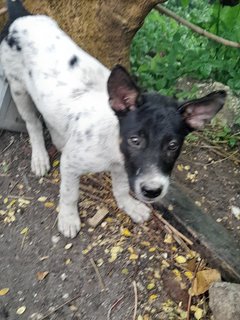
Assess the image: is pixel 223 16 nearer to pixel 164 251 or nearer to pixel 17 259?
pixel 164 251

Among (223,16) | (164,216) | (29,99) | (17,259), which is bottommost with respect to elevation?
(17,259)

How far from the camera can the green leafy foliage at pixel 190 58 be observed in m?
4.93

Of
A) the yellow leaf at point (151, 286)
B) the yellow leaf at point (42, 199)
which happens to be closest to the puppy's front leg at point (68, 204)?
the yellow leaf at point (42, 199)

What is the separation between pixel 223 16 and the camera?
508cm

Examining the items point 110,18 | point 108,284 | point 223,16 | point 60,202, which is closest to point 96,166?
point 60,202

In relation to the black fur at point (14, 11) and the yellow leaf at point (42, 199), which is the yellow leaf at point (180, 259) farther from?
the black fur at point (14, 11)

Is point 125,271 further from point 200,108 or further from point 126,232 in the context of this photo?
point 200,108

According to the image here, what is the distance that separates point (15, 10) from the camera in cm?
396

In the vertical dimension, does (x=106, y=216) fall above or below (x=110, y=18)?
below

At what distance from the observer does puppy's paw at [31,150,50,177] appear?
429 cm

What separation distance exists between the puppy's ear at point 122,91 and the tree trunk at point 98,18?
1.49 metres

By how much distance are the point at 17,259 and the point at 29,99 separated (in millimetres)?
1389

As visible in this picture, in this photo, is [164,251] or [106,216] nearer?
A: [164,251]

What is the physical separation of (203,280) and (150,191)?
3.31ft
